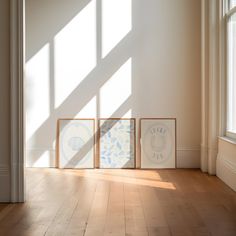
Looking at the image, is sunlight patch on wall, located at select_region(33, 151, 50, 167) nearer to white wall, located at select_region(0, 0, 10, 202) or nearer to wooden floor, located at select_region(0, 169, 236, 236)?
wooden floor, located at select_region(0, 169, 236, 236)

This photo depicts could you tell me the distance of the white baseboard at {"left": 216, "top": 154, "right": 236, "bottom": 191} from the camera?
4.79 metres

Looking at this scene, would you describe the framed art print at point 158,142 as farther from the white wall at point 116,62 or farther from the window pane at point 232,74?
the window pane at point 232,74

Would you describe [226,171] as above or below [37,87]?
below

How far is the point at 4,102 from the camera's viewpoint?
4.17m

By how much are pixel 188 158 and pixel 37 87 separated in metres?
2.46

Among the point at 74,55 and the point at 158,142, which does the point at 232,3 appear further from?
the point at 74,55

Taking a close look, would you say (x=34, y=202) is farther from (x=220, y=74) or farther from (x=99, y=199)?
(x=220, y=74)

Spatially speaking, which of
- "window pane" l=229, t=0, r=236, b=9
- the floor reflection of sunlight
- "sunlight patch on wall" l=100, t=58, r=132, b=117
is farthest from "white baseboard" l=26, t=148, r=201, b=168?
"window pane" l=229, t=0, r=236, b=9

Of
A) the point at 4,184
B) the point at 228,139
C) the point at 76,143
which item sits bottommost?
the point at 4,184

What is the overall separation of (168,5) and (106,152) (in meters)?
2.33

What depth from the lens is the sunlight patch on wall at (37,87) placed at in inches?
249

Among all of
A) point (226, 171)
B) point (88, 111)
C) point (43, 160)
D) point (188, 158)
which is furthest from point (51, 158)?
point (226, 171)

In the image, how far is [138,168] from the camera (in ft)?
20.6

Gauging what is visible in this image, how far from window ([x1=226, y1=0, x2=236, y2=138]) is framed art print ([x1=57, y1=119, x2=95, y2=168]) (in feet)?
6.59
